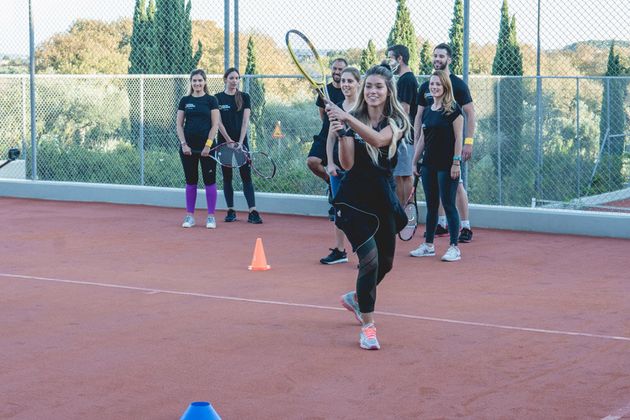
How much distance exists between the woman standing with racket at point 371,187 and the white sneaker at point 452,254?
3.69 metres

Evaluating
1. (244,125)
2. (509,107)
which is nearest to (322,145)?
(244,125)

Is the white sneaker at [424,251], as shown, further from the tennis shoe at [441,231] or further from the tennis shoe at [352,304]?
the tennis shoe at [352,304]

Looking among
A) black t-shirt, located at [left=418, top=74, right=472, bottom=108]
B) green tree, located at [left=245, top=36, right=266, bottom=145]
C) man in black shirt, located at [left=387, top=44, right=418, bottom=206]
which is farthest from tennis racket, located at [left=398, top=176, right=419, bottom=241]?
green tree, located at [left=245, top=36, right=266, bottom=145]

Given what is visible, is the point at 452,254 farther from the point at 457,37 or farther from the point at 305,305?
the point at 457,37

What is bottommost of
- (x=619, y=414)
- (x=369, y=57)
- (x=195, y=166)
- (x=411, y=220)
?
(x=619, y=414)

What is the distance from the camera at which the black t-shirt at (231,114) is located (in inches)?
542

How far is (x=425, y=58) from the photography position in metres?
18.8

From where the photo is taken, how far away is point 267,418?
5512mm

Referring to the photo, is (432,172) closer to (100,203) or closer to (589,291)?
(589,291)

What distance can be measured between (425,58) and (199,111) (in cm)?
651

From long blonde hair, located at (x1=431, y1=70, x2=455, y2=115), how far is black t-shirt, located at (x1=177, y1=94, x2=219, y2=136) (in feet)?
11.5

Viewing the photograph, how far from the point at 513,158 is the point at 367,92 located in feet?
33.9

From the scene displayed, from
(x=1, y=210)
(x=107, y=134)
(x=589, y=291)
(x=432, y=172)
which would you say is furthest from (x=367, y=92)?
(x=107, y=134)

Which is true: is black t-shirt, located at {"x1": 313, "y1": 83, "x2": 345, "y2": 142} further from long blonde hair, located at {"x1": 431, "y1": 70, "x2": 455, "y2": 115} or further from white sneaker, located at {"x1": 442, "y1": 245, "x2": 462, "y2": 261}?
white sneaker, located at {"x1": 442, "y1": 245, "x2": 462, "y2": 261}
